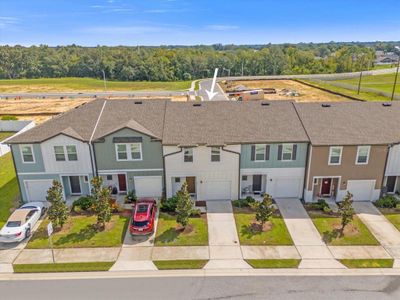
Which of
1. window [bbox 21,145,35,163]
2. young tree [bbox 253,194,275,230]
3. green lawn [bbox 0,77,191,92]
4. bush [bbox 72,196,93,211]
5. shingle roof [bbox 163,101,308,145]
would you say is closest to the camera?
young tree [bbox 253,194,275,230]

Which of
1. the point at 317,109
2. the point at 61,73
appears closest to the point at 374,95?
the point at 317,109

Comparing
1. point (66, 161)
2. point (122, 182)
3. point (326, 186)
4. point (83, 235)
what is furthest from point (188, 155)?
point (326, 186)

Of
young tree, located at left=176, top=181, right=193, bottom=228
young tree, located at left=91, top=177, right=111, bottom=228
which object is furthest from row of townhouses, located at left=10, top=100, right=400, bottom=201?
young tree, located at left=176, top=181, right=193, bottom=228

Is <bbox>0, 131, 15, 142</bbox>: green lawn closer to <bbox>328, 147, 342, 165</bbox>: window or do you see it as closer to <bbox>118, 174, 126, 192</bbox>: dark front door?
<bbox>118, 174, 126, 192</bbox>: dark front door

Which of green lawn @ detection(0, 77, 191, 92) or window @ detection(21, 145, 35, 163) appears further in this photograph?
green lawn @ detection(0, 77, 191, 92)

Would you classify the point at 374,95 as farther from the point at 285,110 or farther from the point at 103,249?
the point at 103,249

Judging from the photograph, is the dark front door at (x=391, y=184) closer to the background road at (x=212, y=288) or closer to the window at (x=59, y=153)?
the background road at (x=212, y=288)
